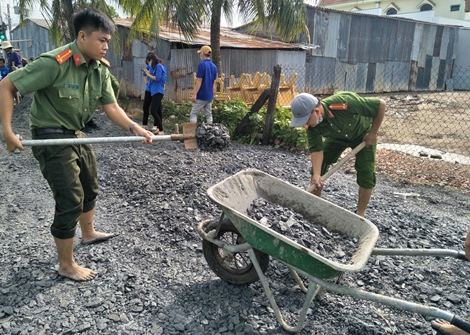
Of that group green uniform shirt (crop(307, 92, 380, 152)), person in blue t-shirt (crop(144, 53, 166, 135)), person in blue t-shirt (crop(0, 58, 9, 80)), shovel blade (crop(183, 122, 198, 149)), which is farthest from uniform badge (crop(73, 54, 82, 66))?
person in blue t-shirt (crop(0, 58, 9, 80))

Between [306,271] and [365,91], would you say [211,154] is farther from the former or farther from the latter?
[365,91]

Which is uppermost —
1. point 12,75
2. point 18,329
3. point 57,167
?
point 12,75

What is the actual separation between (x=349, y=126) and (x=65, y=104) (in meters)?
2.43

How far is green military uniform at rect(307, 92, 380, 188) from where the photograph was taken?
3529mm

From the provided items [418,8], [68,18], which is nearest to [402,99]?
[68,18]

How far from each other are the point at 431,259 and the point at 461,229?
37.8 inches

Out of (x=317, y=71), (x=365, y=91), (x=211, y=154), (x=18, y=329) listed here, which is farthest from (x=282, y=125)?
(x=365, y=91)

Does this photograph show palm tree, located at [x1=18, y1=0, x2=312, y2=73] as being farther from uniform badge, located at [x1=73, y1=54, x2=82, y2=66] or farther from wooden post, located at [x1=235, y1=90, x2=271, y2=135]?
uniform badge, located at [x1=73, y1=54, x2=82, y2=66]

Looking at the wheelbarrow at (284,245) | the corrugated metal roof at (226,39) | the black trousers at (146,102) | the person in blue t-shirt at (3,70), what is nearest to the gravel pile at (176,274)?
the wheelbarrow at (284,245)

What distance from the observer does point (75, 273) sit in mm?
2994

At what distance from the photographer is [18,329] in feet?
8.16

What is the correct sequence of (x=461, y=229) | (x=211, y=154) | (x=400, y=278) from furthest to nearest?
(x=211, y=154) → (x=461, y=229) → (x=400, y=278)

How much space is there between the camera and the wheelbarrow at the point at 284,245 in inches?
85.1

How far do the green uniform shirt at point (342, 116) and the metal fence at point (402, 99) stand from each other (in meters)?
4.48
